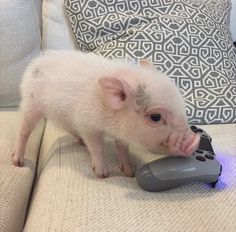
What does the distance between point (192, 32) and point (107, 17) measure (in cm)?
28

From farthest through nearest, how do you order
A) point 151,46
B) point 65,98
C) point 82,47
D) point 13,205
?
1. point 82,47
2. point 151,46
3. point 65,98
4. point 13,205

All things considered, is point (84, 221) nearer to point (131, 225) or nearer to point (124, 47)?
point (131, 225)

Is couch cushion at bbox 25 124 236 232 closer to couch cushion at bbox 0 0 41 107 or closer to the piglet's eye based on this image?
the piglet's eye

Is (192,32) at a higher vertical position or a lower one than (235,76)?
higher

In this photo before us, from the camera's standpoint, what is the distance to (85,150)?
100 centimetres

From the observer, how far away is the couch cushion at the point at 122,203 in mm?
644

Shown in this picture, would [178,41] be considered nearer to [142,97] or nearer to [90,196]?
[142,97]

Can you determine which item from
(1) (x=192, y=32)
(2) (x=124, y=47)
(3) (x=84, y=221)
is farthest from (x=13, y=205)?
(1) (x=192, y=32)

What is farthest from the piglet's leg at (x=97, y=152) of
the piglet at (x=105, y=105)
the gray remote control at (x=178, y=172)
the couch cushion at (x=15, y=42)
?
the couch cushion at (x=15, y=42)

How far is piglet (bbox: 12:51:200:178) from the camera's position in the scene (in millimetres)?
764

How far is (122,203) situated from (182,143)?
0.51 feet

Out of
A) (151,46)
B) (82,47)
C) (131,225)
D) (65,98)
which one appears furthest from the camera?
(82,47)

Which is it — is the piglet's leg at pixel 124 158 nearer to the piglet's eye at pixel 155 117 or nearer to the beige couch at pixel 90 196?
the beige couch at pixel 90 196

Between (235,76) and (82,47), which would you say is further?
(82,47)
